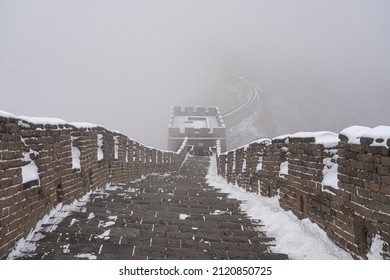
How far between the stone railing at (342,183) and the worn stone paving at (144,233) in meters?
0.67

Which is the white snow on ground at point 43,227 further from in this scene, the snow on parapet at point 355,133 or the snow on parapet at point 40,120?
the snow on parapet at point 355,133

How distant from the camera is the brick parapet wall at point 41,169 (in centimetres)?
295

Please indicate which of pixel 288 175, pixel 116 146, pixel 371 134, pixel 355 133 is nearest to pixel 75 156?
pixel 116 146

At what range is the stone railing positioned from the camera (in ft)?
9.53

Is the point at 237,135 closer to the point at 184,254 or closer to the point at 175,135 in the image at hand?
the point at 175,135

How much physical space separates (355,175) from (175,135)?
3357cm

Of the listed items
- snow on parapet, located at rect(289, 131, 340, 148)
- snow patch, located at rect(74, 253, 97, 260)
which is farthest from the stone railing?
snow patch, located at rect(74, 253, 97, 260)

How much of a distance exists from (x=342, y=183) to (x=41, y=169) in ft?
10.4

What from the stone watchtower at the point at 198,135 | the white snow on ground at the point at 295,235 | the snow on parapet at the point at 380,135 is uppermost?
the stone watchtower at the point at 198,135

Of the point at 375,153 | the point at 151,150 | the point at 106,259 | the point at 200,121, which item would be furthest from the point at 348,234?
the point at 200,121

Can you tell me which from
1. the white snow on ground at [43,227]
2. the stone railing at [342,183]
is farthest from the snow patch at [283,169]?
the white snow on ground at [43,227]

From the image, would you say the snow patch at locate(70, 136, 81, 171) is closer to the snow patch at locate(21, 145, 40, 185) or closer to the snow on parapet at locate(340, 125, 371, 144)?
the snow patch at locate(21, 145, 40, 185)

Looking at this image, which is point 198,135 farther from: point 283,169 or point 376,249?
point 376,249

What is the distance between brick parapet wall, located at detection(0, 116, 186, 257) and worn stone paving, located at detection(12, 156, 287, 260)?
20 cm
